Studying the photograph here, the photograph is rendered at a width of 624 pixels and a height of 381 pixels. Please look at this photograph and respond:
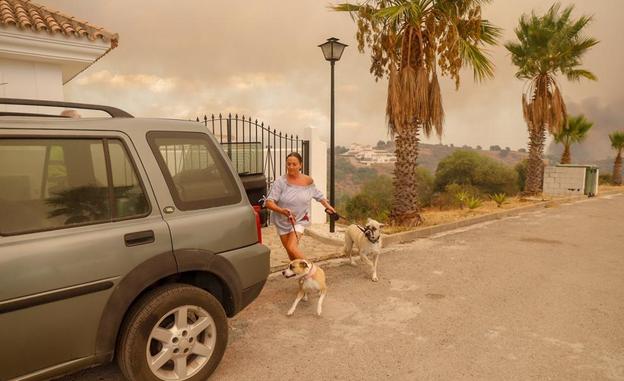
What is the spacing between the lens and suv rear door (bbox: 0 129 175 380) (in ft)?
7.82

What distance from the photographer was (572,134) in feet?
86.5

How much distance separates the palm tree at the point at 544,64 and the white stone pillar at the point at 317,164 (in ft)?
40.4

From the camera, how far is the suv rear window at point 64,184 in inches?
97.1

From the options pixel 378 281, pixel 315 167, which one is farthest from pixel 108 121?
pixel 315 167

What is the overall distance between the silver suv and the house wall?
18.8ft

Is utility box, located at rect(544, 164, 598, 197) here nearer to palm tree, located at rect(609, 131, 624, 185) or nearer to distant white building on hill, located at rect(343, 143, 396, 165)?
palm tree, located at rect(609, 131, 624, 185)

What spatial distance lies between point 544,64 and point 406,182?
1201 cm

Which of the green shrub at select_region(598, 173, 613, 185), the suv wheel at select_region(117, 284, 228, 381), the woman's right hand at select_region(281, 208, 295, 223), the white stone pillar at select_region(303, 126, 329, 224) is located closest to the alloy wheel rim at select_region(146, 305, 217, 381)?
the suv wheel at select_region(117, 284, 228, 381)

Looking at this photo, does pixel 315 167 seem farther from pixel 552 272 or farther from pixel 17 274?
pixel 17 274

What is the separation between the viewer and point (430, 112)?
10.3m

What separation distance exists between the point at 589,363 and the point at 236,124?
7264 millimetres

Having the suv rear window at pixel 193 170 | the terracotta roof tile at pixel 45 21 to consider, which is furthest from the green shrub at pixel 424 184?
the suv rear window at pixel 193 170

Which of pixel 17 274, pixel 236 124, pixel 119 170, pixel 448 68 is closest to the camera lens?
pixel 17 274

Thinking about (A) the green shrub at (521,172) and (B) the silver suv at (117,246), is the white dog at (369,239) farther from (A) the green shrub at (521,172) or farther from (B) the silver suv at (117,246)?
(A) the green shrub at (521,172)
